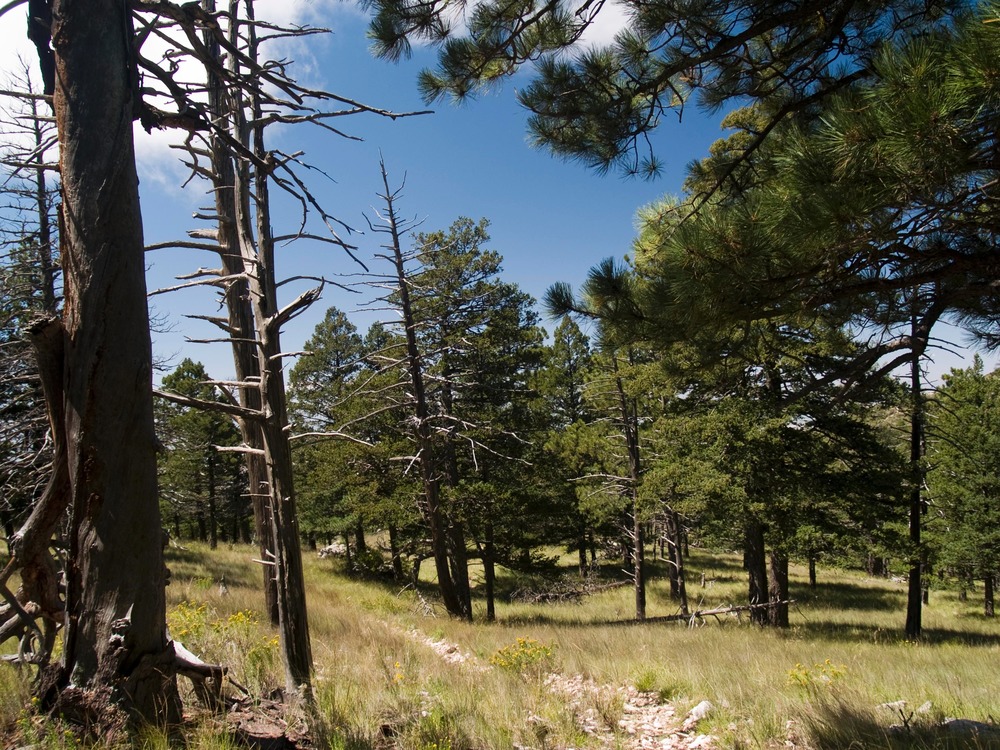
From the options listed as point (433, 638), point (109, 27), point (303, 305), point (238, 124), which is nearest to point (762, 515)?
point (433, 638)

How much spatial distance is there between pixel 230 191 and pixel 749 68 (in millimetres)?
5995

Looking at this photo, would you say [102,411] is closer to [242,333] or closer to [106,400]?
[106,400]

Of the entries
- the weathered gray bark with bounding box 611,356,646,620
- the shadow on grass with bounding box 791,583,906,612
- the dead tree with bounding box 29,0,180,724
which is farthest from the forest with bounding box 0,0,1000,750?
the shadow on grass with bounding box 791,583,906,612

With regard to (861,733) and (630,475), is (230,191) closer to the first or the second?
(861,733)

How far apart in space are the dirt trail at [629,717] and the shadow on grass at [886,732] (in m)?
0.81

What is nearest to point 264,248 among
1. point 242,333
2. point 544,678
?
point 242,333

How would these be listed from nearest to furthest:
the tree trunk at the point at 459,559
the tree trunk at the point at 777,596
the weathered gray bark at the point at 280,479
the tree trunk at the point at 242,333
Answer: the weathered gray bark at the point at 280,479, the tree trunk at the point at 242,333, the tree trunk at the point at 777,596, the tree trunk at the point at 459,559

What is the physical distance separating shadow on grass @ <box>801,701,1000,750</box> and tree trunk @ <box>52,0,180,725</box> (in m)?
4.22

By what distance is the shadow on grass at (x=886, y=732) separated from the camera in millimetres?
3746

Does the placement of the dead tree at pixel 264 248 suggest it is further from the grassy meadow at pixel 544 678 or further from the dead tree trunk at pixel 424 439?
the dead tree trunk at pixel 424 439

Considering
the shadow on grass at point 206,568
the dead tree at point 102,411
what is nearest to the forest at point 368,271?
the dead tree at point 102,411

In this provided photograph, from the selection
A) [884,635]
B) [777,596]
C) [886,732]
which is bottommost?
[884,635]

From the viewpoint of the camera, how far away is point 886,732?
4.05 metres

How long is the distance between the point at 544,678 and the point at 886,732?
309cm
